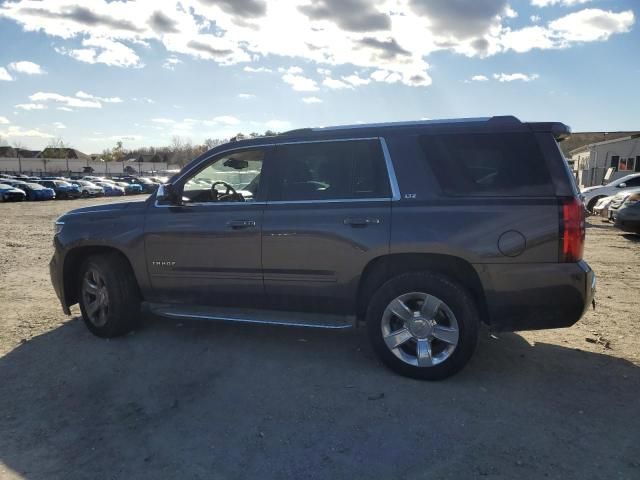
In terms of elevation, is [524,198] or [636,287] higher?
[524,198]

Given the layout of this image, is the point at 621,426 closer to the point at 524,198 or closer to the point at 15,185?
the point at 524,198

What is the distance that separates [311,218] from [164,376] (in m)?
1.79

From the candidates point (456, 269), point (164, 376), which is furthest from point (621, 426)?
point (164, 376)

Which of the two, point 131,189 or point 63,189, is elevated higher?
point 63,189

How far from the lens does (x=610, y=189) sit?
59.1 feet

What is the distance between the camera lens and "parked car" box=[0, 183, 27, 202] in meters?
33.3

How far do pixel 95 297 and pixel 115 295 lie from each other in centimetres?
34

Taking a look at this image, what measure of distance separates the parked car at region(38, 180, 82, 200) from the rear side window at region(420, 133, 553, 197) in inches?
1627

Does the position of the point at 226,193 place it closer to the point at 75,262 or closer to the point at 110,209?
the point at 110,209

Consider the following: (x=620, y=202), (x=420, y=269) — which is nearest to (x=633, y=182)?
(x=620, y=202)

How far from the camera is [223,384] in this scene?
408 cm

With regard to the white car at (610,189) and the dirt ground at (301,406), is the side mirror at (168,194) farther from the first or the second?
the white car at (610,189)

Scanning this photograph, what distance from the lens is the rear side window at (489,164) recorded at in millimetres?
3773

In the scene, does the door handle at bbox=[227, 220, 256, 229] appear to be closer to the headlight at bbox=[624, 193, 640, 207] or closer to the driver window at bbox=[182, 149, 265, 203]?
the driver window at bbox=[182, 149, 265, 203]
